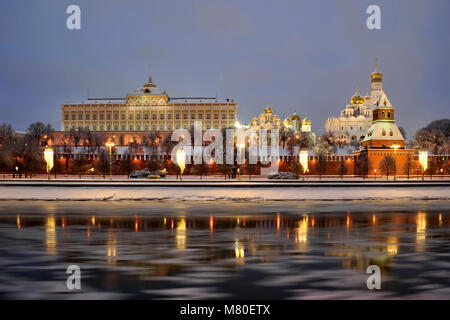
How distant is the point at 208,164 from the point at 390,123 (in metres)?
24.3

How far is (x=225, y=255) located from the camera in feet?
30.3

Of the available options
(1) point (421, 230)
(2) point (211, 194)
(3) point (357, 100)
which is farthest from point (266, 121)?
(1) point (421, 230)

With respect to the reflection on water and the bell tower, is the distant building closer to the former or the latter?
the bell tower

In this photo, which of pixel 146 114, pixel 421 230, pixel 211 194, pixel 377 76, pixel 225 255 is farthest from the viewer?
pixel 146 114

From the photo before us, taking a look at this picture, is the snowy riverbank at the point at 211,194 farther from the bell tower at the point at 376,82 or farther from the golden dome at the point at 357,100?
the golden dome at the point at 357,100

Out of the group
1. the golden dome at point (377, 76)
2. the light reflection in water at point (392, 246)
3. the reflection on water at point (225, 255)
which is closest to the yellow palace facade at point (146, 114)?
the golden dome at point (377, 76)

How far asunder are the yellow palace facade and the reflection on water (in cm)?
10006

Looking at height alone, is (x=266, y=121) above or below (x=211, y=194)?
above

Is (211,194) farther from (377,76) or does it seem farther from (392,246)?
(377,76)

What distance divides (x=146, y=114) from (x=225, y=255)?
110 meters

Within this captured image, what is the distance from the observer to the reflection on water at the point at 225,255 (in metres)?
6.85

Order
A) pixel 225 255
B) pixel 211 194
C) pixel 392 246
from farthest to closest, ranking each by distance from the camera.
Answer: pixel 211 194, pixel 392 246, pixel 225 255

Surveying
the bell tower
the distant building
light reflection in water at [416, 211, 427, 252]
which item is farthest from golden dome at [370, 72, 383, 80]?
light reflection in water at [416, 211, 427, 252]

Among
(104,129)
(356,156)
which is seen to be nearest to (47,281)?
(356,156)
